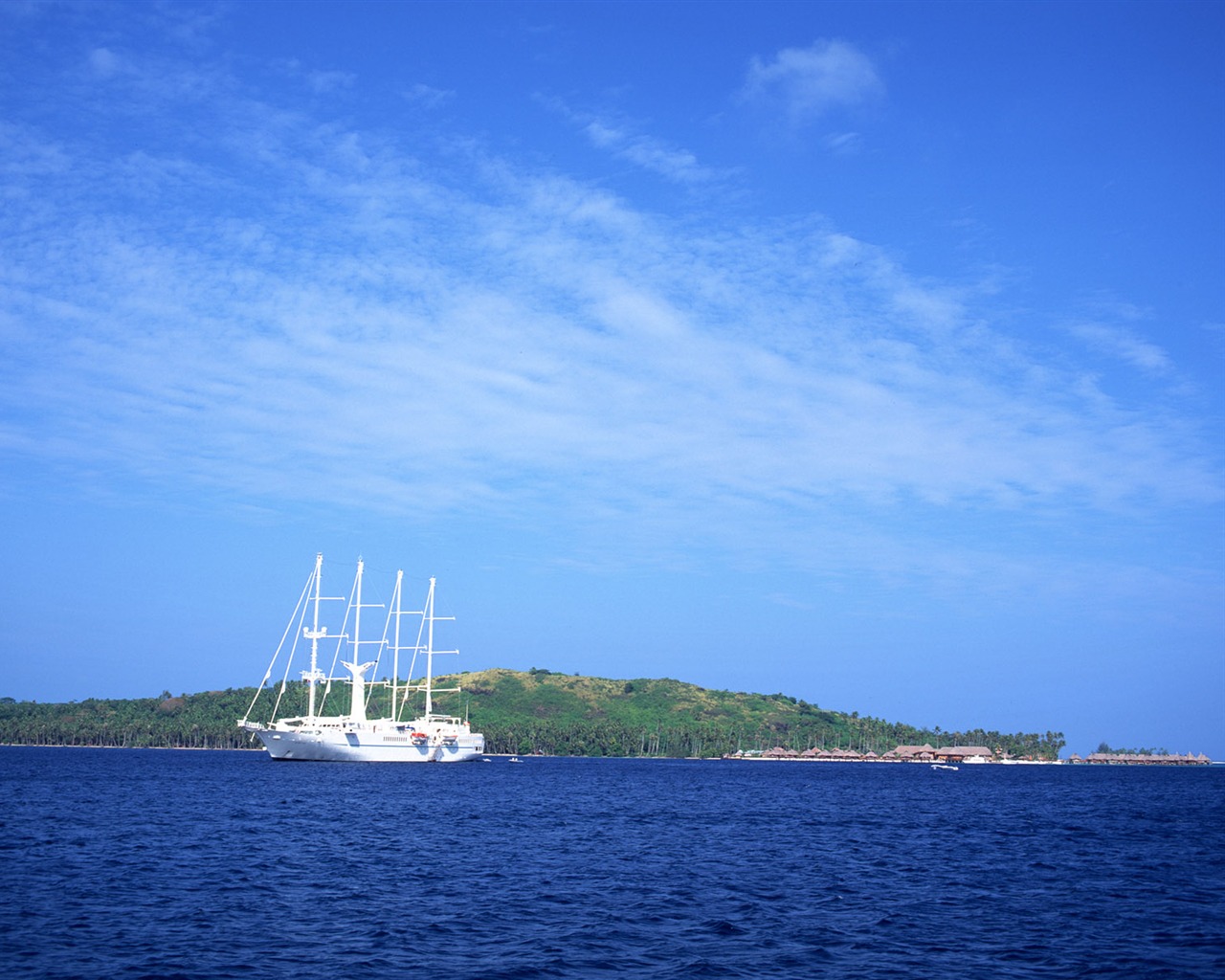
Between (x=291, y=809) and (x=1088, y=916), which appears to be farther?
(x=291, y=809)

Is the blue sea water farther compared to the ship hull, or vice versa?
the ship hull

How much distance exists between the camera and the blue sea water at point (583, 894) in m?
27.0

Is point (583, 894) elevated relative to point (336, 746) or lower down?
lower down

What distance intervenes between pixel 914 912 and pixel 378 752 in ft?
430

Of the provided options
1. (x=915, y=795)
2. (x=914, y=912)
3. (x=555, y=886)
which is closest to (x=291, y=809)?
(x=555, y=886)

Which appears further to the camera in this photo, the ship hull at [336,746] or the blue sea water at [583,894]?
the ship hull at [336,746]

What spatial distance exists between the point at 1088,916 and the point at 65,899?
31622 millimetres

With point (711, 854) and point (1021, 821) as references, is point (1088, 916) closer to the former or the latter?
Result: point (711, 854)

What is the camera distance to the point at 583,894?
122ft

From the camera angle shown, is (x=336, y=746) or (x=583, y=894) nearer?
(x=583, y=894)

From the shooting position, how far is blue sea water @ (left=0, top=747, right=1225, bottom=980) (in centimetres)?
2700

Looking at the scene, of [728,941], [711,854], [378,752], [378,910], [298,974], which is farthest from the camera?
[378,752]

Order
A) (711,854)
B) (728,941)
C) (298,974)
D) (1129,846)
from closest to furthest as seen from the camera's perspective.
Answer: (298,974) < (728,941) < (711,854) < (1129,846)

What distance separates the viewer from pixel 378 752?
514ft
